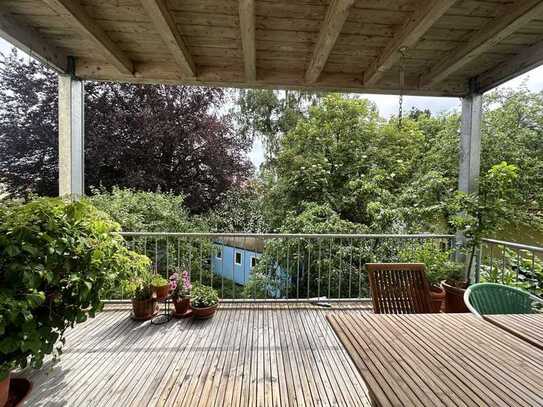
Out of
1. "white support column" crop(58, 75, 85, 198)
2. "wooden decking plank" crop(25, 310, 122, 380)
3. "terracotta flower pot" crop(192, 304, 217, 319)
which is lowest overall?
"wooden decking plank" crop(25, 310, 122, 380)

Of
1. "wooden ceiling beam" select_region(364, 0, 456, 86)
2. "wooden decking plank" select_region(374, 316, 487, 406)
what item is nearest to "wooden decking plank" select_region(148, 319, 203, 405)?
"wooden decking plank" select_region(374, 316, 487, 406)

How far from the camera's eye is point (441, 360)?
1.19 m

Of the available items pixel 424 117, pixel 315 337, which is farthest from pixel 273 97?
pixel 315 337

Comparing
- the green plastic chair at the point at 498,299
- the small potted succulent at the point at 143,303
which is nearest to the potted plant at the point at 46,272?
the small potted succulent at the point at 143,303

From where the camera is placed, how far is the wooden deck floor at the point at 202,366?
6.17 feet

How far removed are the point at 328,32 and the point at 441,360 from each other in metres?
2.29

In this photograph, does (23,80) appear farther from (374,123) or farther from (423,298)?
(423,298)

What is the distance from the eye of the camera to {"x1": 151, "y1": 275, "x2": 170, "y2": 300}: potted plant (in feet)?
10.3

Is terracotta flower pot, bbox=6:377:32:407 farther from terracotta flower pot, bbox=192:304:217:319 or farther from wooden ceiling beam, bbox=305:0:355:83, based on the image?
wooden ceiling beam, bbox=305:0:355:83

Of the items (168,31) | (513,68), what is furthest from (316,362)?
(513,68)

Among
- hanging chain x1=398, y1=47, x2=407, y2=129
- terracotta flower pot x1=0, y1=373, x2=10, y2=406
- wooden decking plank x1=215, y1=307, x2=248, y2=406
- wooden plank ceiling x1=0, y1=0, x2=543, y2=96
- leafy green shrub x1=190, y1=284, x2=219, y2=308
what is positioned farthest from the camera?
leafy green shrub x1=190, y1=284, x2=219, y2=308

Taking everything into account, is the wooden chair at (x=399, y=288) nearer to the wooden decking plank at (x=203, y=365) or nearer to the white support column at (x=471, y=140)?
the wooden decking plank at (x=203, y=365)

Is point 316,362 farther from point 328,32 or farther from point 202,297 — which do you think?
point 328,32

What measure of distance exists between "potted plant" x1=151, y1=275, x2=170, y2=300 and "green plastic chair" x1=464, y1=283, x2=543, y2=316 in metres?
2.83
